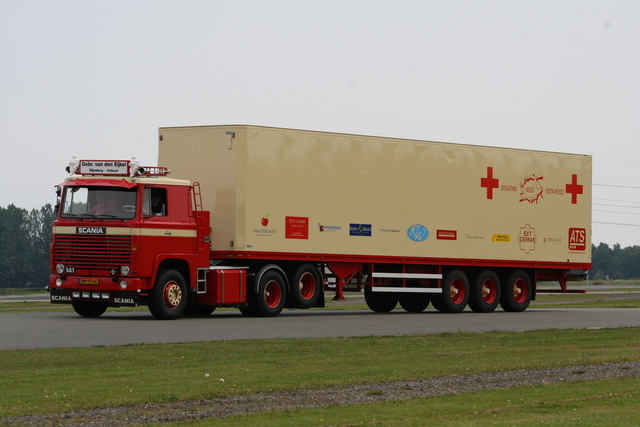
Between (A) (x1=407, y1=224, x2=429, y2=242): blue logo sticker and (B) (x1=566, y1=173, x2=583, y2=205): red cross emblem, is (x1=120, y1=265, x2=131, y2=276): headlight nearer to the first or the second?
(A) (x1=407, y1=224, x2=429, y2=242): blue logo sticker

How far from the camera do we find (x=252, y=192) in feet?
85.4

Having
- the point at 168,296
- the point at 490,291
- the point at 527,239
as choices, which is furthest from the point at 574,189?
the point at 168,296

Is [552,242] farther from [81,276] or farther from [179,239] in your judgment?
[81,276]

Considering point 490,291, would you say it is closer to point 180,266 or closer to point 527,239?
point 527,239

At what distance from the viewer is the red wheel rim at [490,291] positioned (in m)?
31.5

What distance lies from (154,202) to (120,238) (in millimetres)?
1204

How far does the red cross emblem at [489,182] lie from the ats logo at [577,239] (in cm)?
337

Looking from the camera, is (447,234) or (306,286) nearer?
(306,286)

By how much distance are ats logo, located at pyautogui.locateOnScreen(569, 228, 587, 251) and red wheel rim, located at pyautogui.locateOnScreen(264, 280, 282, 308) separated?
418 inches

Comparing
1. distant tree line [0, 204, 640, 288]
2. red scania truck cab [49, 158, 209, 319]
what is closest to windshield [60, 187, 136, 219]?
red scania truck cab [49, 158, 209, 319]

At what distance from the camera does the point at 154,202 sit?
2455 centimetres

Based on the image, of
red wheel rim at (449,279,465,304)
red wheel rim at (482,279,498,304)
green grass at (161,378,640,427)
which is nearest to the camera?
green grass at (161,378,640,427)

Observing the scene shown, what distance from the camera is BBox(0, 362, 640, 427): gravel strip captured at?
35.1 feet

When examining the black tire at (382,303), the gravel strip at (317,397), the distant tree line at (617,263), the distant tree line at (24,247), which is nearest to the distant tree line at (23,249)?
the distant tree line at (24,247)
